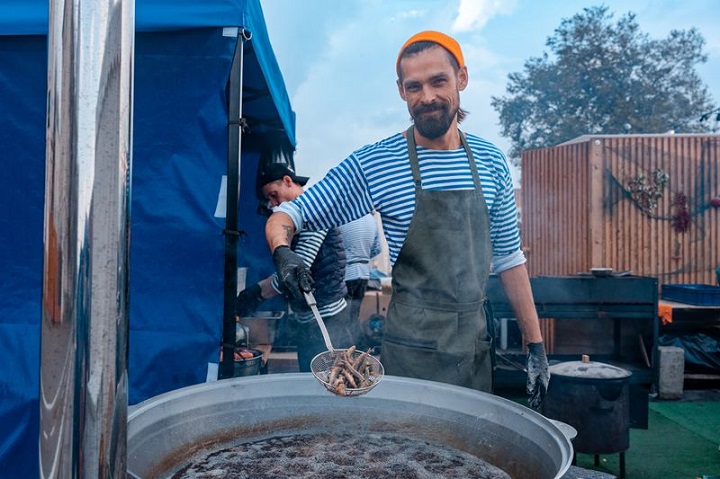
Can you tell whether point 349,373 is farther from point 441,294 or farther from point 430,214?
point 430,214

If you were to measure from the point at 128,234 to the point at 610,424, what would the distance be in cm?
418

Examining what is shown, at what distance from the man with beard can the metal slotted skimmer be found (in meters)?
0.41

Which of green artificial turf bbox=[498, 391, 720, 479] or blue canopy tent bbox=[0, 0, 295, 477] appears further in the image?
green artificial turf bbox=[498, 391, 720, 479]

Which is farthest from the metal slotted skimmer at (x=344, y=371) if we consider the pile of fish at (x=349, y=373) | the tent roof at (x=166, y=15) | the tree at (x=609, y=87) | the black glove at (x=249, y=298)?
the tree at (x=609, y=87)

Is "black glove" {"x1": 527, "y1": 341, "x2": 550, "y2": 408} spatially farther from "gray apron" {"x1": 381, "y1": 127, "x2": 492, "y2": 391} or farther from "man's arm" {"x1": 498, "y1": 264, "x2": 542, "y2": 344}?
"gray apron" {"x1": 381, "y1": 127, "x2": 492, "y2": 391}

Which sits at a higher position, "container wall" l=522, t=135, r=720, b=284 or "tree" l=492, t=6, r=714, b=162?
"tree" l=492, t=6, r=714, b=162

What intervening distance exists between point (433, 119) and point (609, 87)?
909 inches

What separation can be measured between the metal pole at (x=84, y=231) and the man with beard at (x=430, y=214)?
1.56 meters

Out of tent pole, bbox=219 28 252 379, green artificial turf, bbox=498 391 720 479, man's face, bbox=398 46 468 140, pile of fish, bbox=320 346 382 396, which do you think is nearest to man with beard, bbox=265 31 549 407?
man's face, bbox=398 46 468 140

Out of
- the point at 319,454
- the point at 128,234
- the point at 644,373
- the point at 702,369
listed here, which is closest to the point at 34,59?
the point at 319,454

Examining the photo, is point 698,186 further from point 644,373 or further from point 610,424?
point 610,424

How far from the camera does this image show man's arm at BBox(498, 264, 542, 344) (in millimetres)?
2408

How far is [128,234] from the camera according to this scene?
1.72ft

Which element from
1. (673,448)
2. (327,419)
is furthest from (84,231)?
(673,448)
